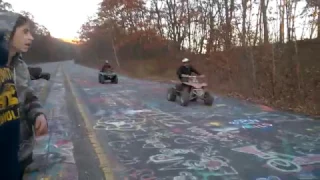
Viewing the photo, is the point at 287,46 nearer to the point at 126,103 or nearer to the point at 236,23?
the point at 236,23

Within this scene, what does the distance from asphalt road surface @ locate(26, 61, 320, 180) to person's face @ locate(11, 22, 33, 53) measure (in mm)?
2360

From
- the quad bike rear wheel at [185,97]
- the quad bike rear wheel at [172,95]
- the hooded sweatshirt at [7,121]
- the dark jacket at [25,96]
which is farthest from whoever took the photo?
the quad bike rear wheel at [172,95]

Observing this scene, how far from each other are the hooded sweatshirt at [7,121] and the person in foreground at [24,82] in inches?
8.0

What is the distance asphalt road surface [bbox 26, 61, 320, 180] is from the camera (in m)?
4.74

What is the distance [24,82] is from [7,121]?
1233 mm

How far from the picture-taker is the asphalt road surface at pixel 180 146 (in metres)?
4.74

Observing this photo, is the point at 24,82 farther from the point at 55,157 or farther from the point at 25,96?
the point at 55,157

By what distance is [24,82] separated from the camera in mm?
3311

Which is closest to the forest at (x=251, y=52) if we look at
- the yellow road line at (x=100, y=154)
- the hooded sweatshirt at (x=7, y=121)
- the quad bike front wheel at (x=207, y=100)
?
the quad bike front wheel at (x=207, y=100)

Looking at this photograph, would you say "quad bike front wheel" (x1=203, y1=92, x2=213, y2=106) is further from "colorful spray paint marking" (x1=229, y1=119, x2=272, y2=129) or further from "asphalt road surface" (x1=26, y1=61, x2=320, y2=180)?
"colorful spray paint marking" (x1=229, y1=119, x2=272, y2=129)

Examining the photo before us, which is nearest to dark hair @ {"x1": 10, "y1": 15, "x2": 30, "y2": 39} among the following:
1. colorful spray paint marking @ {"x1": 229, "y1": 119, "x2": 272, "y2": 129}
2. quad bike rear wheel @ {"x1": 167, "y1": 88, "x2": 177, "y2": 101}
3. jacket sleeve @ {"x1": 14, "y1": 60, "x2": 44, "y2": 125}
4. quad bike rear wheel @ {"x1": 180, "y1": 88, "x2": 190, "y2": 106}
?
jacket sleeve @ {"x1": 14, "y1": 60, "x2": 44, "y2": 125}

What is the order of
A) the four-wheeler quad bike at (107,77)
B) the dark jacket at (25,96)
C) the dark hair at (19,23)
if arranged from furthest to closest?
the four-wheeler quad bike at (107,77)
the dark jacket at (25,96)
the dark hair at (19,23)

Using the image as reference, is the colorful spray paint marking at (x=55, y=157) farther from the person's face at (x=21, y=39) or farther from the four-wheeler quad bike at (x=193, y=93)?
the four-wheeler quad bike at (x=193, y=93)

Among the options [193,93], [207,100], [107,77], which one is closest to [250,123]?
[207,100]
